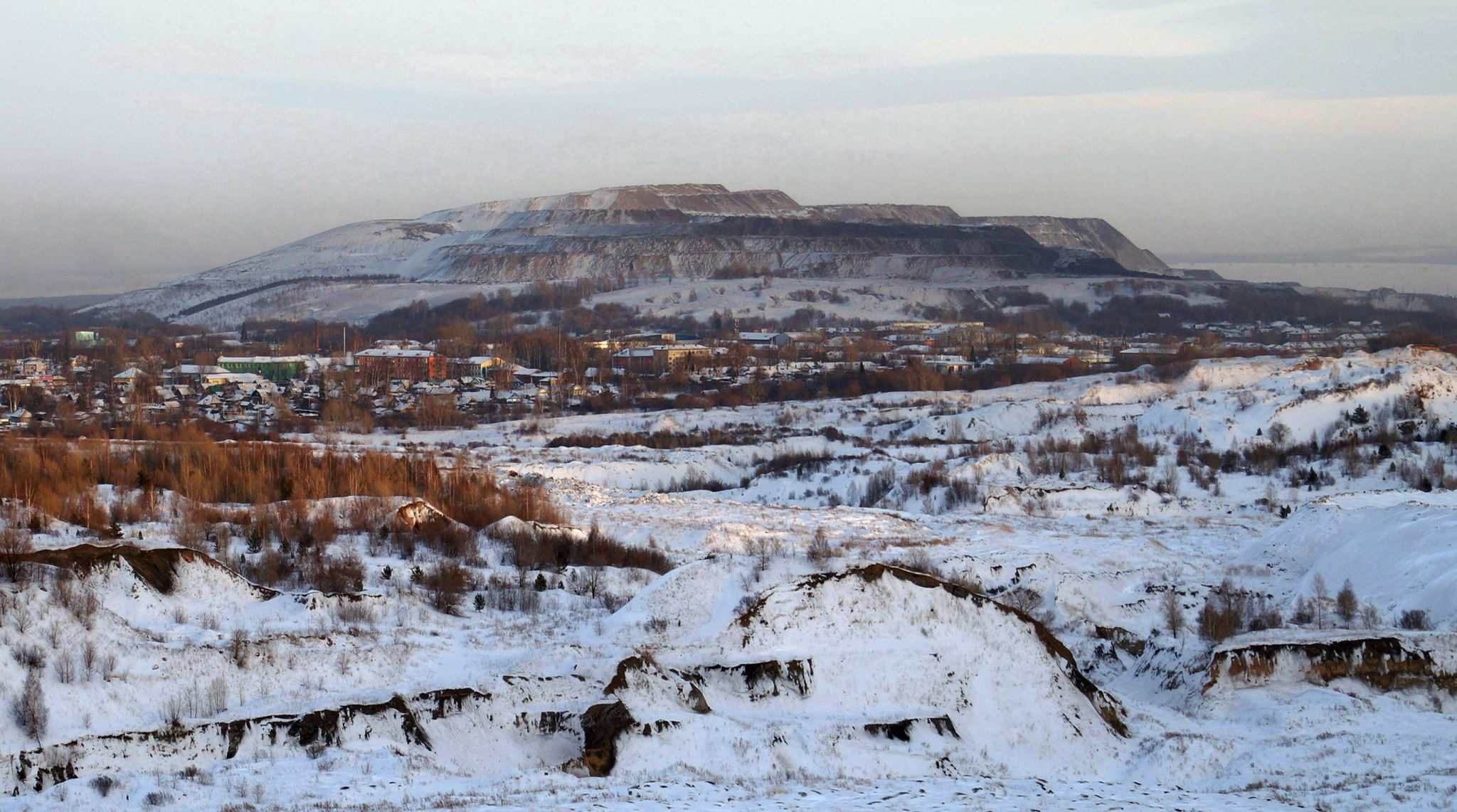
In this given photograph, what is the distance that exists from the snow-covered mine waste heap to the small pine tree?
0.72 ft

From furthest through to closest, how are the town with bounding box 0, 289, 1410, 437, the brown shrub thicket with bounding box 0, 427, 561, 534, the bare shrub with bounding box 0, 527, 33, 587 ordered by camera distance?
the town with bounding box 0, 289, 1410, 437 → the brown shrub thicket with bounding box 0, 427, 561, 534 → the bare shrub with bounding box 0, 527, 33, 587

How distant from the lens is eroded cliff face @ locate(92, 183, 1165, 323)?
146 metres

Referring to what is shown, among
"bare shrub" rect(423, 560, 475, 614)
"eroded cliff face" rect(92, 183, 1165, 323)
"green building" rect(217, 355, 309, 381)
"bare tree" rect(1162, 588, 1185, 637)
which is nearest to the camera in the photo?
"bare shrub" rect(423, 560, 475, 614)

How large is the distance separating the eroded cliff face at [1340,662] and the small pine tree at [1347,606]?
3128 mm

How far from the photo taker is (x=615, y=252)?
150000 mm

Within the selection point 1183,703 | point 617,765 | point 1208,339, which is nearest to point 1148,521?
point 1183,703

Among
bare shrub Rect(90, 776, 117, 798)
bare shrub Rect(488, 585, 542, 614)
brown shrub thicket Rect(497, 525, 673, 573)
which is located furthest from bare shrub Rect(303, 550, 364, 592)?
bare shrub Rect(90, 776, 117, 798)

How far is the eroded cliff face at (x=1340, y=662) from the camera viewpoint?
11.8m

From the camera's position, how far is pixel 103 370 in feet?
190

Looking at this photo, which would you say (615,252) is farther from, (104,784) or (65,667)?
(104,784)

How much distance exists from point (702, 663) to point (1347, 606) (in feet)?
31.4

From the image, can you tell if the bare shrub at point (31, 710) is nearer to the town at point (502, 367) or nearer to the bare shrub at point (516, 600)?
the bare shrub at point (516, 600)

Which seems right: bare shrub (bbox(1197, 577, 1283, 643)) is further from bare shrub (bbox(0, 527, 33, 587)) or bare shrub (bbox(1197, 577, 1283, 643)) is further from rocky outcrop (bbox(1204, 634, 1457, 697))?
bare shrub (bbox(0, 527, 33, 587))

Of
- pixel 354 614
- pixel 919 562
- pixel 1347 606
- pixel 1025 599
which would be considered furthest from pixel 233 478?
pixel 1347 606
